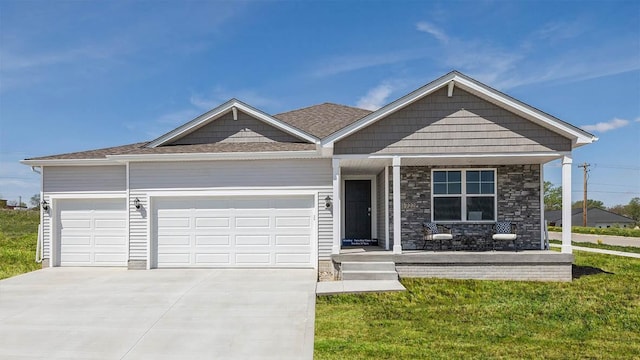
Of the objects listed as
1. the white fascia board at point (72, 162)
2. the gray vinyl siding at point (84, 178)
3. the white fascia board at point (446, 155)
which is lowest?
the gray vinyl siding at point (84, 178)

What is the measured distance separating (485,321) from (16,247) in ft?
55.6

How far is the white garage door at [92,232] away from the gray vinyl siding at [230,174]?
1.31m

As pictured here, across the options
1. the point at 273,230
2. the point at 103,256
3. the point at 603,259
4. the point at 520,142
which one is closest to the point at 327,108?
the point at 273,230

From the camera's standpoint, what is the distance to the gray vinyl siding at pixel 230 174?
37.0 feet

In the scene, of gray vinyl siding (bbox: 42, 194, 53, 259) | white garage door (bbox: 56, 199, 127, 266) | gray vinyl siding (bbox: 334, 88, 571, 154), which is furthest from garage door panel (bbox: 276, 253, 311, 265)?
gray vinyl siding (bbox: 42, 194, 53, 259)

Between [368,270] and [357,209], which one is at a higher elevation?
[357,209]

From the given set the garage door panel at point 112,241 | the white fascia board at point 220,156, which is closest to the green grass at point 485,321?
the white fascia board at point 220,156

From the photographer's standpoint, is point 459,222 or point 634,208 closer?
point 459,222

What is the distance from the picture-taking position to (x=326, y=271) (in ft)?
35.7

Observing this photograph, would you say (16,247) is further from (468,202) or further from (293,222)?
(468,202)

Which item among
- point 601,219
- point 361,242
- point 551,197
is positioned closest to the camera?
point 361,242

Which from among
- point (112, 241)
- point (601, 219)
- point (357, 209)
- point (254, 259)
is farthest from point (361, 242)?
point (601, 219)

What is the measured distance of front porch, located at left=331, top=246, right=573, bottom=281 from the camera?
9.84m

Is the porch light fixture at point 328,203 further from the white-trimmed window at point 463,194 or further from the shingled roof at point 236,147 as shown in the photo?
the white-trimmed window at point 463,194
